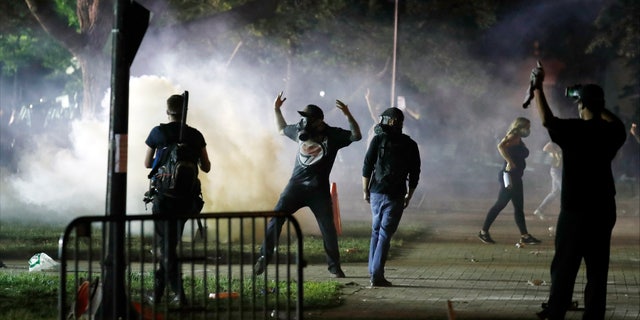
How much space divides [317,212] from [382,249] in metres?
0.88

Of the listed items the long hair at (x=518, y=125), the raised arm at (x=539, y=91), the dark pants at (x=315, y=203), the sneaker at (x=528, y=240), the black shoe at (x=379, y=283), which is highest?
the long hair at (x=518, y=125)

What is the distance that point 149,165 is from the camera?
9633 millimetres

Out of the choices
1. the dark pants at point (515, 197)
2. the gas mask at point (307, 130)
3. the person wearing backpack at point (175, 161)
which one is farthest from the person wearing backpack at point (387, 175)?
the dark pants at point (515, 197)

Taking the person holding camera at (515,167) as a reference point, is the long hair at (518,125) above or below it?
above

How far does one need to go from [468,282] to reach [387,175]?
4.99 feet

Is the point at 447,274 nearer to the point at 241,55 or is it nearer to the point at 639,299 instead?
the point at 639,299

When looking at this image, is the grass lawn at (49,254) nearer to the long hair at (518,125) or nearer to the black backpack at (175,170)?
the black backpack at (175,170)

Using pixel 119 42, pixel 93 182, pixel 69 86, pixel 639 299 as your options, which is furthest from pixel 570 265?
pixel 69 86

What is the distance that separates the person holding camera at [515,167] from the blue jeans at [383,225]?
15.3 feet

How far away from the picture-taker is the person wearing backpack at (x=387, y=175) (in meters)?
11.2

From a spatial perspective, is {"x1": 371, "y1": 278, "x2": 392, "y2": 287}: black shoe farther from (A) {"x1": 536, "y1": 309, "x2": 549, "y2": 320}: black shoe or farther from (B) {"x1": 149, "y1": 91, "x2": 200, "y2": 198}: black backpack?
(A) {"x1": 536, "y1": 309, "x2": 549, "y2": 320}: black shoe

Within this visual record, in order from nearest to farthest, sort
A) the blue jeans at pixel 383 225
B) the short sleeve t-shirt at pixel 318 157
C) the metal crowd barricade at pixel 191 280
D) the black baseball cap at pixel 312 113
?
1. the metal crowd barricade at pixel 191 280
2. the blue jeans at pixel 383 225
3. the black baseball cap at pixel 312 113
4. the short sleeve t-shirt at pixel 318 157

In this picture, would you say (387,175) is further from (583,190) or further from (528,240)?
(528,240)

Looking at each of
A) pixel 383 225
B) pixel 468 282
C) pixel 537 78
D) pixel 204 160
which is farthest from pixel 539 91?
pixel 468 282
